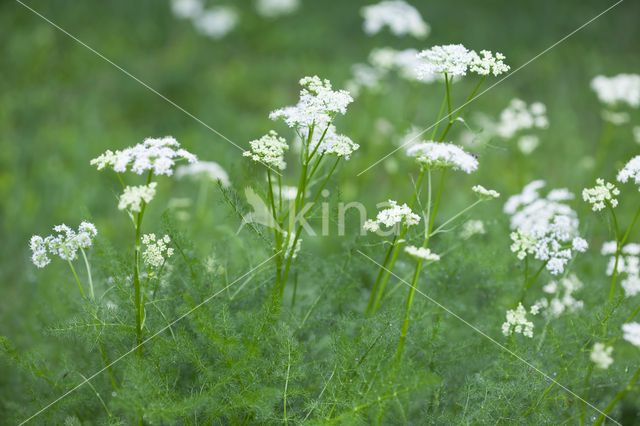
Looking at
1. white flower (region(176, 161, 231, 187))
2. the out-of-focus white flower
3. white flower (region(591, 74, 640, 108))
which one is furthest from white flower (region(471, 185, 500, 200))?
the out-of-focus white flower

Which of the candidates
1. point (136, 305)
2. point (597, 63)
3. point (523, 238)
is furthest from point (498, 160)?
point (136, 305)

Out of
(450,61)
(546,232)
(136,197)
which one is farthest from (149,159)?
(546,232)

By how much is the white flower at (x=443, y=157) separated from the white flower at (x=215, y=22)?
586 cm

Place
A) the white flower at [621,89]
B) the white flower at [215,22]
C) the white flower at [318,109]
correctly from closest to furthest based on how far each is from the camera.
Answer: the white flower at [318,109] < the white flower at [621,89] < the white flower at [215,22]

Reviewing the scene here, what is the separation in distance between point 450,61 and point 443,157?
0.46 meters

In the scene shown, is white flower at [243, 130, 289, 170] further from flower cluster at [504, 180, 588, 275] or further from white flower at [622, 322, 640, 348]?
white flower at [622, 322, 640, 348]

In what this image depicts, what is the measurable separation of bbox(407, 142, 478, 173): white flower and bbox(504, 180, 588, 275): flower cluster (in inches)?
24.2

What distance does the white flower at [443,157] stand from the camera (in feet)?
6.28

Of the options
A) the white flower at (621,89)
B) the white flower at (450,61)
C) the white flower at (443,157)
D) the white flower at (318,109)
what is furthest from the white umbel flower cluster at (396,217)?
the white flower at (621,89)

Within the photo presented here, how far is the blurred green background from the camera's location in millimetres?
4371

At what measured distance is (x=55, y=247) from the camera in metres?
2.04

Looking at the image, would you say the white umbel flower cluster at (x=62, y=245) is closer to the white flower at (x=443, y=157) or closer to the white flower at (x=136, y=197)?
the white flower at (x=136, y=197)

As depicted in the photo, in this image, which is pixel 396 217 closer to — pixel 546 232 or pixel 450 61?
pixel 450 61

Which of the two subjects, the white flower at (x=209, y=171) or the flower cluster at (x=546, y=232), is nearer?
the flower cluster at (x=546, y=232)
